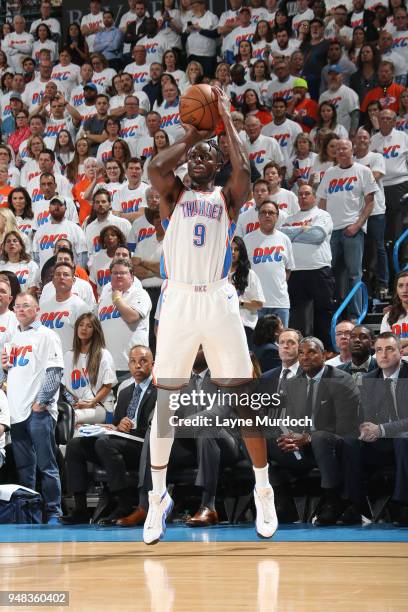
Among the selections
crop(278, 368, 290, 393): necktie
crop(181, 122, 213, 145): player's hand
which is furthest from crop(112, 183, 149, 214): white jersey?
crop(181, 122, 213, 145): player's hand

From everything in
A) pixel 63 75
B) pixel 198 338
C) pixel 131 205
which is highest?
pixel 63 75

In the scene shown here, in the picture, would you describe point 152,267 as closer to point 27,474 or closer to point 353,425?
point 27,474

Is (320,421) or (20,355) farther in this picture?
(20,355)

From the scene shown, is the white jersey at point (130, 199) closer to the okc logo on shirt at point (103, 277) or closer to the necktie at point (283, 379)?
the okc logo on shirt at point (103, 277)

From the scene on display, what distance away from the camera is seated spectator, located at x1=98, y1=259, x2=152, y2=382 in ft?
30.3

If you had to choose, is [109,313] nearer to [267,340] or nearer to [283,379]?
[267,340]

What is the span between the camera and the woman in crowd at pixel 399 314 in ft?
27.0

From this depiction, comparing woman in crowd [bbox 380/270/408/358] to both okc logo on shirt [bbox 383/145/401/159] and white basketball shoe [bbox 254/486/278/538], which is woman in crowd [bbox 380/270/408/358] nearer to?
white basketball shoe [bbox 254/486/278/538]

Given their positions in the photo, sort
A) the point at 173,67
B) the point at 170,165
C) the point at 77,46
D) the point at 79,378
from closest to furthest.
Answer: the point at 170,165
the point at 79,378
the point at 173,67
the point at 77,46

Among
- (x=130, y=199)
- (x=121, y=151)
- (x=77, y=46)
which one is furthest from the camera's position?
(x=77, y=46)

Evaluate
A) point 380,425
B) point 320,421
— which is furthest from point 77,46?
point 380,425

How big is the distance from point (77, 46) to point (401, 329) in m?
9.41

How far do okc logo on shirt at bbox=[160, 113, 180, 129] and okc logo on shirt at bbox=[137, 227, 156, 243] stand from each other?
128 inches

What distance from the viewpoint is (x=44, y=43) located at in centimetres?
1623
